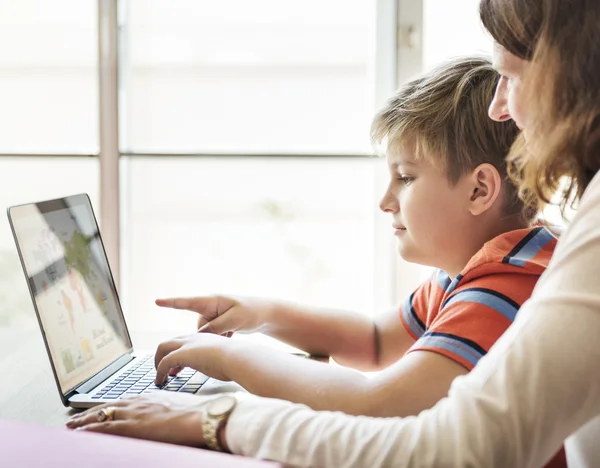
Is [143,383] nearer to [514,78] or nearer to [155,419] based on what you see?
[155,419]

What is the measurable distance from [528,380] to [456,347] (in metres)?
0.25

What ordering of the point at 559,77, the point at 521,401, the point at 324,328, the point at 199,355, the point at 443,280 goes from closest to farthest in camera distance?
the point at 521,401
the point at 559,77
the point at 199,355
the point at 443,280
the point at 324,328

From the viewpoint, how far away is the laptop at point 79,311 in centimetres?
108

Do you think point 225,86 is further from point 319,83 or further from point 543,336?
point 543,336

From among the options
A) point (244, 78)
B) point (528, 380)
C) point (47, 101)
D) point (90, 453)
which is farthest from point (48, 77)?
point (528, 380)

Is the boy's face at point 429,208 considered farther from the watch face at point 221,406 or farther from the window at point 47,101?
the window at point 47,101

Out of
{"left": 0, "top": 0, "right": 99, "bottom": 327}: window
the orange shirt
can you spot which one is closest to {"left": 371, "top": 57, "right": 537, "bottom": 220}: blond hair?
the orange shirt

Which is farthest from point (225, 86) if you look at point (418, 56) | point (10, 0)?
point (10, 0)

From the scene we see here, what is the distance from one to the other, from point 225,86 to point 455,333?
165 centimetres

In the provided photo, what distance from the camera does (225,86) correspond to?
244 centimetres

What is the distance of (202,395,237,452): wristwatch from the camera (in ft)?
2.70

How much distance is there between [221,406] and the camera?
0.84 metres

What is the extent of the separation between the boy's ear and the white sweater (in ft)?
1.25

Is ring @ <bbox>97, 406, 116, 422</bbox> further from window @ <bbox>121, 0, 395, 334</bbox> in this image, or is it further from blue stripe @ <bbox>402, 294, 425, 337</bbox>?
window @ <bbox>121, 0, 395, 334</bbox>
